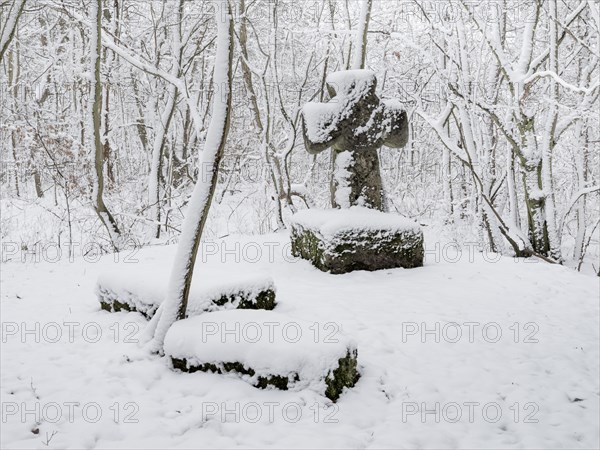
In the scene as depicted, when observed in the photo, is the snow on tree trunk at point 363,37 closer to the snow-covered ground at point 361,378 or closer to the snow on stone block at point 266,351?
the snow-covered ground at point 361,378

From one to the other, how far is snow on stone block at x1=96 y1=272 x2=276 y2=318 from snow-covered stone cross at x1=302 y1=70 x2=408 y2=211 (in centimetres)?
252

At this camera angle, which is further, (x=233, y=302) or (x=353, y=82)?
(x=353, y=82)

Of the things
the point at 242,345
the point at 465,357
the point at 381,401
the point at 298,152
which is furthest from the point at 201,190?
the point at 298,152

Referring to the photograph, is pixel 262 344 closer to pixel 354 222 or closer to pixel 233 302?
pixel 233 302

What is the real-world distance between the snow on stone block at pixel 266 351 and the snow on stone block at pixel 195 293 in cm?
31

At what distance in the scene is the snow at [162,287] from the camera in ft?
12.7

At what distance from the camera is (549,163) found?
866cm

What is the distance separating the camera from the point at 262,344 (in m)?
3.21

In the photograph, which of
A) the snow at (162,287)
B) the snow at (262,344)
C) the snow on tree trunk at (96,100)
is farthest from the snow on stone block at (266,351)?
the snow on tree trunk at (96,100)

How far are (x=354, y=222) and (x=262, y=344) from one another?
2.88m

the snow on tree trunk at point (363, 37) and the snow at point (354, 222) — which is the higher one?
the snow on tree trunk at point (363, 37)

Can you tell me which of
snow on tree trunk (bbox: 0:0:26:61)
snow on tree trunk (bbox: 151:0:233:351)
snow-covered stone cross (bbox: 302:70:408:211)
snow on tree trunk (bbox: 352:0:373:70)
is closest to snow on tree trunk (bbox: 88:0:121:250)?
snow on tree trunk (bbox: 0:0:26:61)

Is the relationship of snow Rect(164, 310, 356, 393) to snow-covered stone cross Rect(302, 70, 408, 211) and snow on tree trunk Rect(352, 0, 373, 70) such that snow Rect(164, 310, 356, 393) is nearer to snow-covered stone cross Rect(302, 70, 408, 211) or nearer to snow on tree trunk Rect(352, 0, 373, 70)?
snow-covered stone cross Rect(302, 70, 408, 211)

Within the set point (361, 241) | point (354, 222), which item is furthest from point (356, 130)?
point (361, 241)
